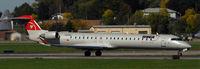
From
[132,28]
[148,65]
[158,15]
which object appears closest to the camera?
[148,65]

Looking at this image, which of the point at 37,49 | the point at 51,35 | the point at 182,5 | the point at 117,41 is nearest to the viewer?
the point at 117,41

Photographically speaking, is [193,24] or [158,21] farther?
[193,24]

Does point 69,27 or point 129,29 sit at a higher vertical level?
point 69,27

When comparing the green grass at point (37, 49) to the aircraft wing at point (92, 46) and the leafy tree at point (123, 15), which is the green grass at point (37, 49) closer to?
the aircraft wing at point (92, 46)

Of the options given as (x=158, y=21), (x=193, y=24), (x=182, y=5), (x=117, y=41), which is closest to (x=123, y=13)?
(x=182, y=5)

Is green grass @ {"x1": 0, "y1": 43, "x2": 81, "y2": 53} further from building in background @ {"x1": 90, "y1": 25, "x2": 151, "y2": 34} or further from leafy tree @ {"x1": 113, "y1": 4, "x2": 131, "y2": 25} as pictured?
leafy tree @ {"x1": 113, "y1": 4, "x2": 131, "y2": 25}

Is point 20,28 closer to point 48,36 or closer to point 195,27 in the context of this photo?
point 48,36

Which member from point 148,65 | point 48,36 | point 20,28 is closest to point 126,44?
point 48,36

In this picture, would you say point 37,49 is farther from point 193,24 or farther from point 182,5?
point 182,5

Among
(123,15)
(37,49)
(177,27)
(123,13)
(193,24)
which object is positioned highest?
(123,13)

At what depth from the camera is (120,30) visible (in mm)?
109312

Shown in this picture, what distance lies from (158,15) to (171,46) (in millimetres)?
88360

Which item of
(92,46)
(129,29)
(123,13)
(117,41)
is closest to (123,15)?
(123,13)

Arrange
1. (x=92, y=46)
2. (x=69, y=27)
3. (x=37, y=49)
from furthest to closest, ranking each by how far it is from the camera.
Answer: (x=69, y=27) → (x=37, y=49) → (x=92, y=46)
